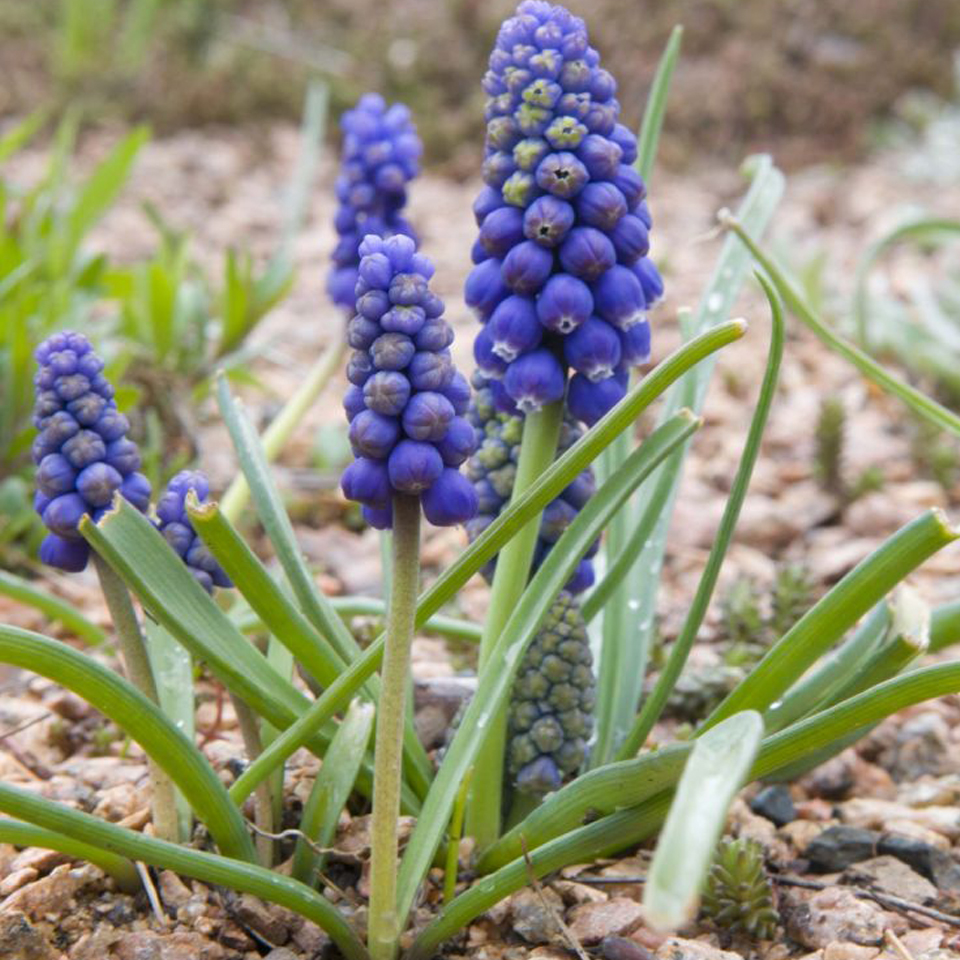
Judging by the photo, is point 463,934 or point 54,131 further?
point 54,131

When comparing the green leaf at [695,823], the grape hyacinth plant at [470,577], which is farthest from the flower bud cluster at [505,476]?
the green leaf at [695,823]

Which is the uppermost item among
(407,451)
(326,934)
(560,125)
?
(560,125)

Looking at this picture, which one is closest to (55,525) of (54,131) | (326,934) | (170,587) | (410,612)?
(170,587)

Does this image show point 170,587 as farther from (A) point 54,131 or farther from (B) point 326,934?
(A) point 54,131

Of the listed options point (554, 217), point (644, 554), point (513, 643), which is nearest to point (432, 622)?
point (644, 554)

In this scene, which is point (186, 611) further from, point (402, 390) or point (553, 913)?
point (553, 913)

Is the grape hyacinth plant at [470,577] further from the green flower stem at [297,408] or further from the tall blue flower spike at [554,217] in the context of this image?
the green flower stem at [297,408]

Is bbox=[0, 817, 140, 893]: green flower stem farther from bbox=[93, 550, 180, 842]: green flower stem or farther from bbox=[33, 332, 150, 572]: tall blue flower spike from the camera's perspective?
bbox=[33, 332, 150, 572]: tall blue flower spike
